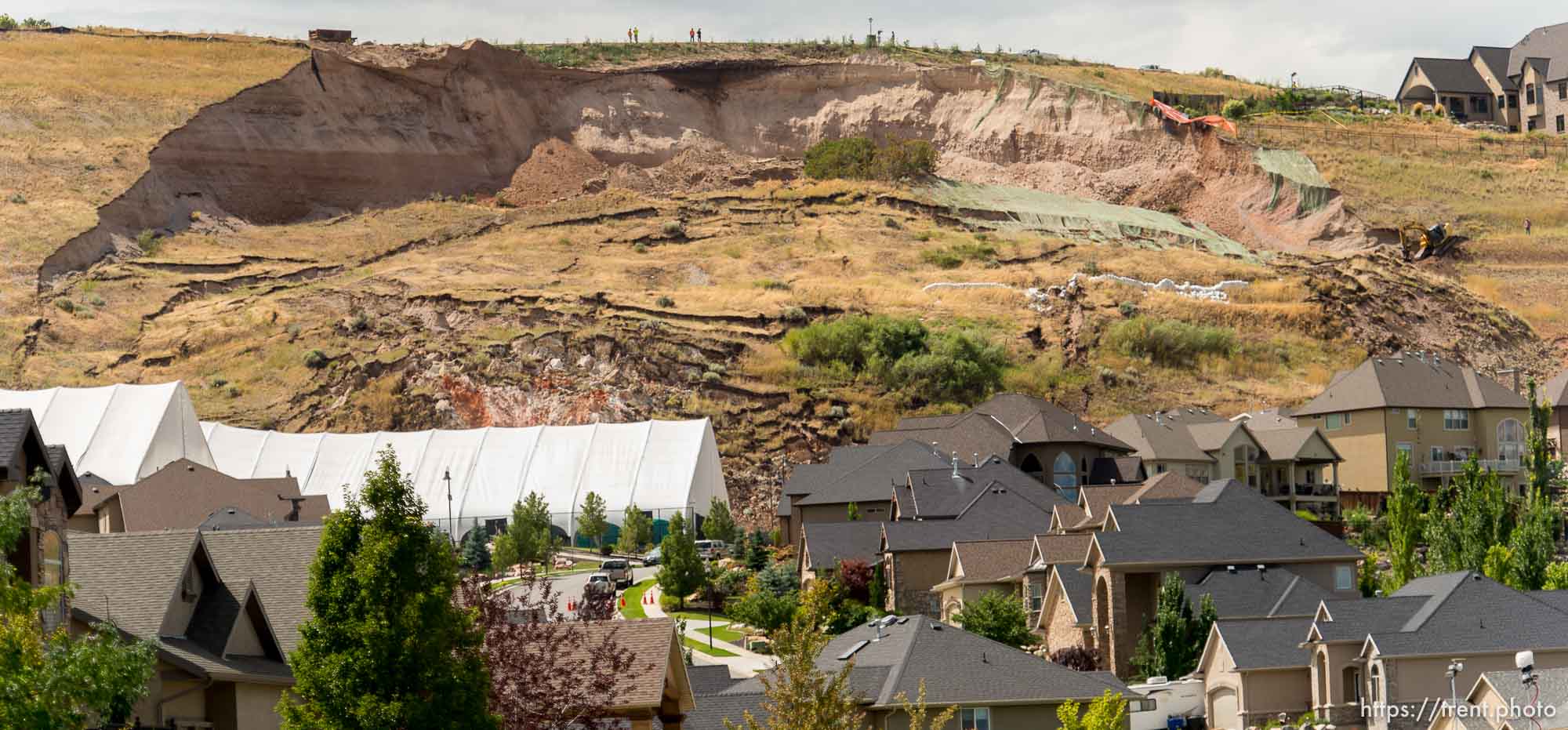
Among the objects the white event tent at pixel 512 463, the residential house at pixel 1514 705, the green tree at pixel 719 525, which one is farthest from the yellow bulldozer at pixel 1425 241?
the residential house at pixel 1514 705

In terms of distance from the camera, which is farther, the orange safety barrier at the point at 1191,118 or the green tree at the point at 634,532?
Answer: the orange safety barrier at the point at 1191,118

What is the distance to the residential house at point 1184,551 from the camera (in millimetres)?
52438

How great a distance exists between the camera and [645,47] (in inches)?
6383

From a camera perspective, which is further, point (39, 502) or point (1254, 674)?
point (1254, 674)

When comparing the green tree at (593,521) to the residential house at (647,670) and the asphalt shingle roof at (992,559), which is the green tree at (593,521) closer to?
the asphalt shingle roof at (992,559)

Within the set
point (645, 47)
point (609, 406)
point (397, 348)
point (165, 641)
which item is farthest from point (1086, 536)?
point (645, 47)

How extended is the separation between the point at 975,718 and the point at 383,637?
18.7 metres

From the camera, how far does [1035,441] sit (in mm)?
78562

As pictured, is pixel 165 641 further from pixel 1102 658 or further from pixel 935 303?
pixel 935 303

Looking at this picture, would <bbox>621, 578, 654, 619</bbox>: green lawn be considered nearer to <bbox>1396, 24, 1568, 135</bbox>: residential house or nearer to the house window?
the house window

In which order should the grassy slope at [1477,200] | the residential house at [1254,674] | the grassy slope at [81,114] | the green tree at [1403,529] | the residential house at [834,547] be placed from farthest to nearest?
the grassy slope at [1477,200], the grassy slope at [81,114], the residential house at [834,547], the green tree at [1403,529], the residential house at [1254,674]

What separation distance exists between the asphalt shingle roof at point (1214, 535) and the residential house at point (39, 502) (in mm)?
31422

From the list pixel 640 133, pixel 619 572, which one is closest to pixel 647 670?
→ pixel 619 572

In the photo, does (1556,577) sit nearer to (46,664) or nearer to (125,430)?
(46,664)
